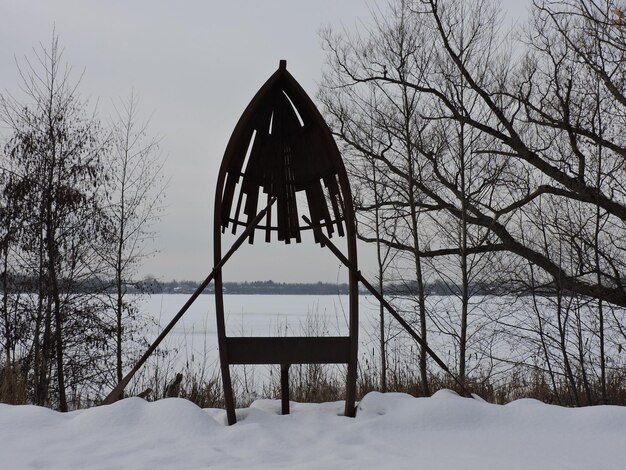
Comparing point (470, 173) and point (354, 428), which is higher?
point (470, 173)

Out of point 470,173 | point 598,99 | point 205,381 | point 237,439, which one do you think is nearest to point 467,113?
point 470,173

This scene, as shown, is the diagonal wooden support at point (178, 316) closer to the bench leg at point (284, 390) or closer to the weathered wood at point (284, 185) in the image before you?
the weathered wood at point (284, 185)

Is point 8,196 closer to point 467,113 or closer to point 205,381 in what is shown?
point 205,381

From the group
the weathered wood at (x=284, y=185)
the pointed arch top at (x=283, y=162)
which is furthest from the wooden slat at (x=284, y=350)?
the pointed arch top at (x=283, y=162)

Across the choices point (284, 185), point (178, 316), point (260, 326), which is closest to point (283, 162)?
point (284, 185)

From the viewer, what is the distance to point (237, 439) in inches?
Answer: 132

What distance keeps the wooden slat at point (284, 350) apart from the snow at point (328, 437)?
37cm

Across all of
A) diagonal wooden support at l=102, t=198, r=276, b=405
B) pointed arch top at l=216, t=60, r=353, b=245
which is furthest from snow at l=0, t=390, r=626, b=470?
pointed arch top at l=216, t=60, r=353, b=245

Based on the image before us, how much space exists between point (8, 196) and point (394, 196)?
6.37m

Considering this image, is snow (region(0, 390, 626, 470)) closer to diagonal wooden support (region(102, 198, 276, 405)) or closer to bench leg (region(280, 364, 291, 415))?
bench leg (region(280, 364, 291, 415))

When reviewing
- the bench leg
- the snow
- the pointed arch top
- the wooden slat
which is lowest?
the snow

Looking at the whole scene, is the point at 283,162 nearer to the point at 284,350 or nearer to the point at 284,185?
the point at 284,185

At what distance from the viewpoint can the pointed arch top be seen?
4094mm

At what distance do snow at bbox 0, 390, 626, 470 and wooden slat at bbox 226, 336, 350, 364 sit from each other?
1.22ft
